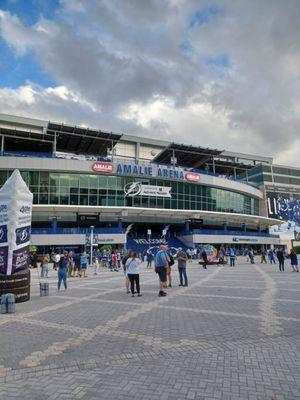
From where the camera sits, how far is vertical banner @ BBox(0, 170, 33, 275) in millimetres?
10961

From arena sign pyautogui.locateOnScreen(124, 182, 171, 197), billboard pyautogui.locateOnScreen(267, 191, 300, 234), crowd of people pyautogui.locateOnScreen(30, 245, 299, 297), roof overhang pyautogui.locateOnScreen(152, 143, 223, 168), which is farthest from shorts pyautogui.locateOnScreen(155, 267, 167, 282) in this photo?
billboard pyautogui.locateOnScreen(267, 191, 300, 234)

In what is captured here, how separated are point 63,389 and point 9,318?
4.95 meters

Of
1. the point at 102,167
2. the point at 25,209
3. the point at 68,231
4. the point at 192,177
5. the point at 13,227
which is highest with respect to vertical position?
the point at 102,167

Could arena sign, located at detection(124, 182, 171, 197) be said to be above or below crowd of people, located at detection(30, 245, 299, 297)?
above

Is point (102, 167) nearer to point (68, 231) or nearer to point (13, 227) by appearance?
point (68, 231)

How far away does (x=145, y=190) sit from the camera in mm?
48906

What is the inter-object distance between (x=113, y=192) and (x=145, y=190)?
4861mm

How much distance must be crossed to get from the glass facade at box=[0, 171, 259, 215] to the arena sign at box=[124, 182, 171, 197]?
612 millimetres

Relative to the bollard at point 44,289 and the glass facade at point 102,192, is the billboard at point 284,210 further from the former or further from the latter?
the bollard at point 44,289

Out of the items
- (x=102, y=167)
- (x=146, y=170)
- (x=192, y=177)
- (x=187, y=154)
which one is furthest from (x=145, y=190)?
(x=187, y=154)

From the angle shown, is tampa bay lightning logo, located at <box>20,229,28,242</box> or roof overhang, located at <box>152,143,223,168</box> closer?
tampa bay lightning logo, located at <box>20,229,28,242</box>

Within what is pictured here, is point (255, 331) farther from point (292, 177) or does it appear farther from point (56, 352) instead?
point (292, 177)

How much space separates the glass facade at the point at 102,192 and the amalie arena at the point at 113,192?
0.44 feet

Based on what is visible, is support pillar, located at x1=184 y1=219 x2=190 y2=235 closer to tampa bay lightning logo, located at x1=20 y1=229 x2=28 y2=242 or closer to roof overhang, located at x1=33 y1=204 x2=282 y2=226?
roof overhang, located at x1=33 y1=204 x2=282 y2=226
